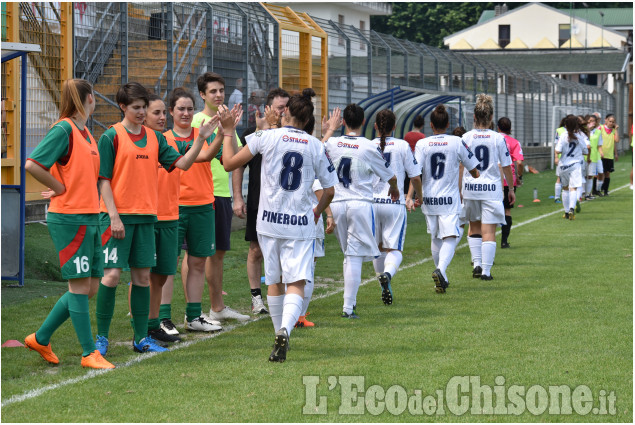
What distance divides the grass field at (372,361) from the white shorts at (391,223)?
25.1 inches

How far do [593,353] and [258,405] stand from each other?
278 cm

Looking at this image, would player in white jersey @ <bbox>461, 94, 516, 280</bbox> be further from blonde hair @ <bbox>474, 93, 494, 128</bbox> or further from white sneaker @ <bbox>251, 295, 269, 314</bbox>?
white sneaker @ <bbox>251, 295, 269, 314</bbox>

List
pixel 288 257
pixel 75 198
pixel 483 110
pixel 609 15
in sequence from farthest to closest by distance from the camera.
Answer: pixel 609 15 < pixel 483 110 < pixel 288 257 < pixel 75 198

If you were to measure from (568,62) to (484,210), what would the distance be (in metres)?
57.7

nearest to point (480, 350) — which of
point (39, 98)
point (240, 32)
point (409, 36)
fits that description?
point (39, 98)

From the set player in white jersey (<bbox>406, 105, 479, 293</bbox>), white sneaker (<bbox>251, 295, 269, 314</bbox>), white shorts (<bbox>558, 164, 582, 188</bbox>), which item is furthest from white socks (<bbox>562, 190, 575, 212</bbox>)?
white sneaker (<bbox>251, 295, 269, 314</bbox>)

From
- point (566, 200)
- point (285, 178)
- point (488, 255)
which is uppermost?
point (285, 178)

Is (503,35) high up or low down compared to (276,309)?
up

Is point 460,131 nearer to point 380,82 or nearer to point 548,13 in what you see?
point 380,82

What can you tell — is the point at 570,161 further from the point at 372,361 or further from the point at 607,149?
the point at 372,361

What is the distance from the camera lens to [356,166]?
9062mm

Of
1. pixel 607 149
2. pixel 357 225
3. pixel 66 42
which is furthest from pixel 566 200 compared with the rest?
pixel 357 225

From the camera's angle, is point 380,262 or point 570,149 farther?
point 570,149

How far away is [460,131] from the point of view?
1549cm
